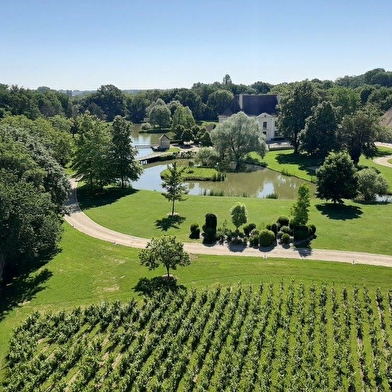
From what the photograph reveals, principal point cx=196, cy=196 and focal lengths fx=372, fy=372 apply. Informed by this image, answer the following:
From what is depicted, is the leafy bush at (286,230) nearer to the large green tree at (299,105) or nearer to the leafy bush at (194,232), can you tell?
the leafy bush at (194,232)

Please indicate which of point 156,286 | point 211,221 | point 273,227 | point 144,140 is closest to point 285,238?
point 273,227

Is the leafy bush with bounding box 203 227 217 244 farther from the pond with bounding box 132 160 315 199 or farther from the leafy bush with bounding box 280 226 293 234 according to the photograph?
the pond with bounding box 132 160 315 199

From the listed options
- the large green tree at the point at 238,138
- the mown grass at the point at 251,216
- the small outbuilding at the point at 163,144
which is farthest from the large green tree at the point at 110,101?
the mown grass at the point at 251,216

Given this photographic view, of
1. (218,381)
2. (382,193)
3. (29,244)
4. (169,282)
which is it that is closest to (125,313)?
(169,282)

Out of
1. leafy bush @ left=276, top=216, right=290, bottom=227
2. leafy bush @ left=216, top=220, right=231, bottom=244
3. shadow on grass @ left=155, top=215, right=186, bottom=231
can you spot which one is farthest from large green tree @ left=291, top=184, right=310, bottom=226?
shadow on grass @ left=155, top=215, right=186, bottom=231

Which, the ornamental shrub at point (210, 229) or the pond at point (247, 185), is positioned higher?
the ornamental shrub at point (210, 229)

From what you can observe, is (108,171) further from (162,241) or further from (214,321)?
(214,321)
